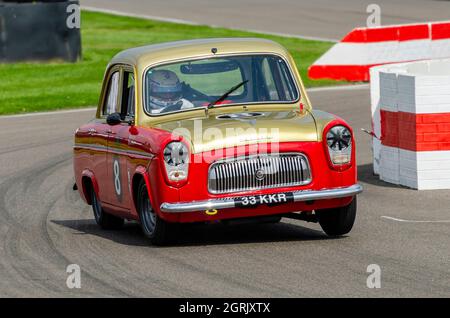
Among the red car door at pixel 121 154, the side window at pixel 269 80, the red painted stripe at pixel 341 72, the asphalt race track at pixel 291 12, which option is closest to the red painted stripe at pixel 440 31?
the red painted stripe at pixel 341 72

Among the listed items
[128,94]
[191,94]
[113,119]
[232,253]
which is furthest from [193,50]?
[232,253]

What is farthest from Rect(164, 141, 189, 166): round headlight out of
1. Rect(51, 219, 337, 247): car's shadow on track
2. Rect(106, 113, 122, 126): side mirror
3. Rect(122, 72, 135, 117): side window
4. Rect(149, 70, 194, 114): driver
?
Rect(122, 72, 135, 117): side window

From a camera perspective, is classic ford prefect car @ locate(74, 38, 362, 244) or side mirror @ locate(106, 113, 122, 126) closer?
classic ford prefect car @ locate(74, 38, 362, 244)

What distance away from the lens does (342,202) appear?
10.5m

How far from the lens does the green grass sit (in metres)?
25.1

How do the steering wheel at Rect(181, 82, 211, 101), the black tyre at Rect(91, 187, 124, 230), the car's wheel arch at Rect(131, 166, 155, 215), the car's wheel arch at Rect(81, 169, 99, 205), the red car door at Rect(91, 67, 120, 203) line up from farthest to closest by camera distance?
the car's wheel arch at Rect(81, 169, 99, 205)
the black tyre at Rect(91, 187, 124, 230)
the red car door at Rect(91, 67, 120, 203)
the steering wheel at Rect(181, 82, 211, 101)
the car's wheel arch at Rect(131, 166, 155, 215)

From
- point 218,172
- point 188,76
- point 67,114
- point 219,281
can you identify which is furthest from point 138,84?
point 67,114

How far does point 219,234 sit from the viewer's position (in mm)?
11203

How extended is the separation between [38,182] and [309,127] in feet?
18.8

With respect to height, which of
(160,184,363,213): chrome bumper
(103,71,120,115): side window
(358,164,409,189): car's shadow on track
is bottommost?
(358,164,409,189): car's shadow on track

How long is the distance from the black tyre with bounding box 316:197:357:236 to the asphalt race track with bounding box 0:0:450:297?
116mm

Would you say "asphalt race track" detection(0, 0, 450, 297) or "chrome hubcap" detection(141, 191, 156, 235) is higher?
"chrome hubcap" detection(141, 191, 156, 235)

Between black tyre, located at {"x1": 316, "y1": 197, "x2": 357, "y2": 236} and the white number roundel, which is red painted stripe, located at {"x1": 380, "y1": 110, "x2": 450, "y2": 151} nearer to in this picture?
black tyre, located at {"x1": 316, "y1": 197, "x2": 357, "y2": 236}

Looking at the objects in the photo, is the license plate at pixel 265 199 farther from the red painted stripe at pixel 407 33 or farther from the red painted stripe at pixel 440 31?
the red painted stripe at pixel 440 31
